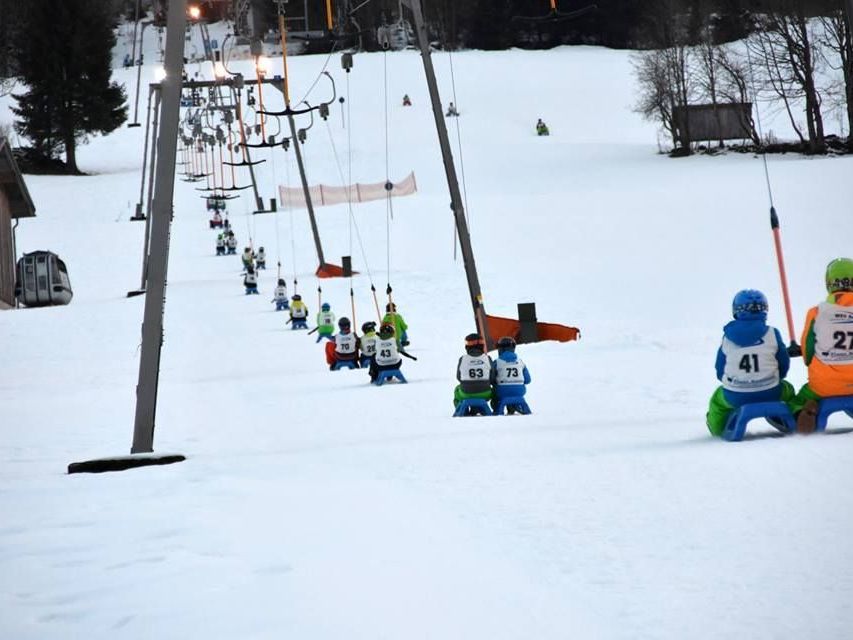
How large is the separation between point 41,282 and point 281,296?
11.8m

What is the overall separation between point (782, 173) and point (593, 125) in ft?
125

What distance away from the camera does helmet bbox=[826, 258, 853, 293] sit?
28.8ft

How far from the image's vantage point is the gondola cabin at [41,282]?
132ft

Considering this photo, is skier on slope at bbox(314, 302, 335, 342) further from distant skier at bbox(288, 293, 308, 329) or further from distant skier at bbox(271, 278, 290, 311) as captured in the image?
distant skier at bbox(271, 278, 290, 311)

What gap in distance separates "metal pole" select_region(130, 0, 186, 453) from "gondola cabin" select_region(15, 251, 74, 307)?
102 feet

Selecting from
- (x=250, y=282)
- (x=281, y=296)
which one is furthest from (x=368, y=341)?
(x=250, y=282)

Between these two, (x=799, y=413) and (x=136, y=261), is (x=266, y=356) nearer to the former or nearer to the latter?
(x=799, y=413)

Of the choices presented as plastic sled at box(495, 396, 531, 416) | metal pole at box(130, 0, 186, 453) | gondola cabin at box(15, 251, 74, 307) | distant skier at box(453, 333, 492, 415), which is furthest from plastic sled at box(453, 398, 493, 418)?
gondola cabin at box(15, 251, 74, 307)

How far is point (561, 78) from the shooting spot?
10006 centimetres

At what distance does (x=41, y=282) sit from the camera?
4022 cm

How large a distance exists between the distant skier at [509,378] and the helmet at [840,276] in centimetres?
503

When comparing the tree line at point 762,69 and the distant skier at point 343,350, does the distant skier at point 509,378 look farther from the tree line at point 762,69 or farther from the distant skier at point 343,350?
the tree line at point 762,69

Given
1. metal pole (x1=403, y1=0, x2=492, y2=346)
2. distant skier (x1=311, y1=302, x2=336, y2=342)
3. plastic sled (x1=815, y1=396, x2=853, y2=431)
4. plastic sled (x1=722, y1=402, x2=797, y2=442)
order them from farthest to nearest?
distant skier (x1=311, y1=302, x2=336, y2=342) < metal pole (x1=403, y1=0, x2=492, y2=346) < plastic sled (x1=722, y1=402, x2=797, y2=442) < plastic sled (x1=815, y1=396, x2=853, y2=431)

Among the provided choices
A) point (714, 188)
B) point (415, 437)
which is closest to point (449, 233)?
point (714, 188)
